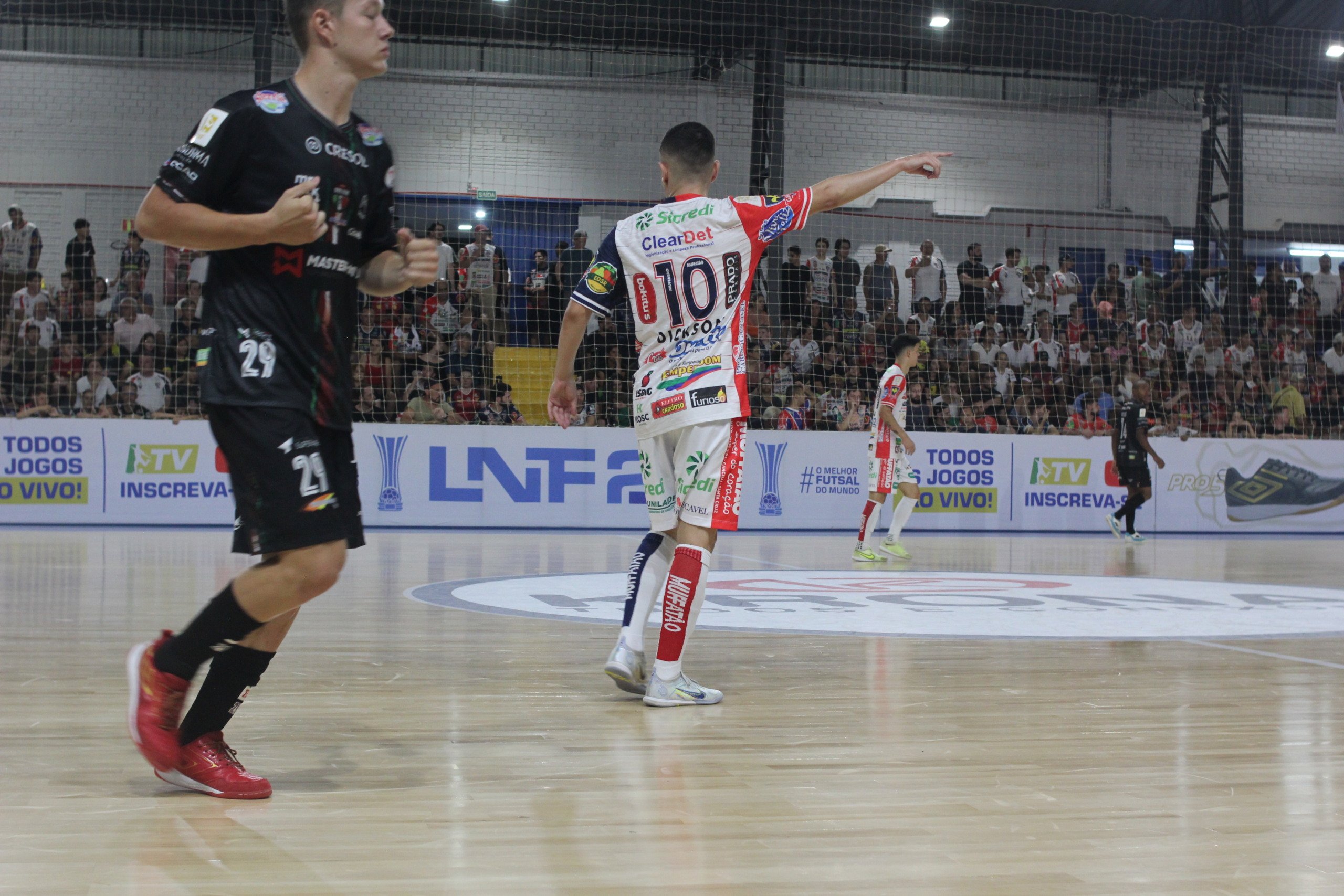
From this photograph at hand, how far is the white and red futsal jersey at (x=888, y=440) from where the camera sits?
11.6m

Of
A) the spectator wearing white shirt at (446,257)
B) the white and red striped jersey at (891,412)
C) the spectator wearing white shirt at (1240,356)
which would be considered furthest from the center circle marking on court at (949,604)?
the spectator wearing white shirt at (1240,356)

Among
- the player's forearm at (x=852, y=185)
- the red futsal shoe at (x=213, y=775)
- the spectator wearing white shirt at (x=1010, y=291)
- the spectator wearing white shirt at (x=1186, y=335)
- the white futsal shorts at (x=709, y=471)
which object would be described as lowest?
the red futsal shoe at (x=213, y=775)

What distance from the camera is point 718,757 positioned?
335 cm

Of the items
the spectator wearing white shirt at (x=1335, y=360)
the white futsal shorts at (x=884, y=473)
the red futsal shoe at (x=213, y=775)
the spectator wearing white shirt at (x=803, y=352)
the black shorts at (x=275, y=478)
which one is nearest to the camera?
the black shorts at (x=275, y=478)

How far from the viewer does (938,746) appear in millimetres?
3484

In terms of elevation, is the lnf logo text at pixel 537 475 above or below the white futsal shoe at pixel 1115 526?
above

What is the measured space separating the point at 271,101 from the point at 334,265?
1.31 ft

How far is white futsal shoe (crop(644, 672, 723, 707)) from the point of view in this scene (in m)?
4.18

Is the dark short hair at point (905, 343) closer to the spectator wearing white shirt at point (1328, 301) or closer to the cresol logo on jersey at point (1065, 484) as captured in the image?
the cresol logo on jersey at point (1065, 484)

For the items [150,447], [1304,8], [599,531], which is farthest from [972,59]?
[150,447]

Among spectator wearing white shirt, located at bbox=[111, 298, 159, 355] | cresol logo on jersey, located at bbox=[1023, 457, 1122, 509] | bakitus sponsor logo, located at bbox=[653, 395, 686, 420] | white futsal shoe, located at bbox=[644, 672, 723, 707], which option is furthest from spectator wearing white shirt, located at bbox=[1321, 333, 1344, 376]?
white futsal shoe, located at bbox=[644, 672, 723, 707]

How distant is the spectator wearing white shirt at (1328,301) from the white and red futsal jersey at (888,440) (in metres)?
11.6

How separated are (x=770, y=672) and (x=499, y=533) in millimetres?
9200

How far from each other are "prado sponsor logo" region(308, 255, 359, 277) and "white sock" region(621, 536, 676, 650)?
1.81m
